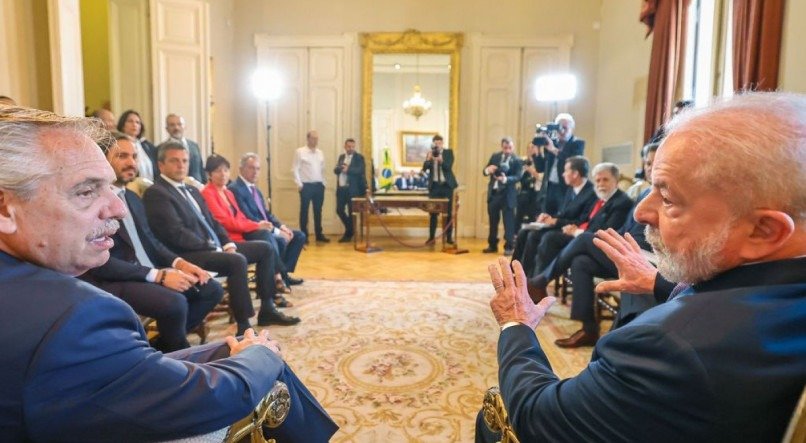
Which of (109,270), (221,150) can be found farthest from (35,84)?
(221,150)

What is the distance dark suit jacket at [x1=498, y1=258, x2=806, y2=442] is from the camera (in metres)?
0.65

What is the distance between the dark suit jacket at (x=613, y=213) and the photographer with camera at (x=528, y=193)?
261 centimetres

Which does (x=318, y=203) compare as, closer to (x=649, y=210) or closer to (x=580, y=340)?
(x=580, y=340)

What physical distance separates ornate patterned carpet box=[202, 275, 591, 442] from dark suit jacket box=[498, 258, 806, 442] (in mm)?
1326

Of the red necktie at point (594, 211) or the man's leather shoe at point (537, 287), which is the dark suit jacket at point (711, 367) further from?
the red necktie at point (594, 211)

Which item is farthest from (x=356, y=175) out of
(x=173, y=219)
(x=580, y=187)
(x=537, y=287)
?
(x=173, y=219)

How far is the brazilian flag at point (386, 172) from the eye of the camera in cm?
761

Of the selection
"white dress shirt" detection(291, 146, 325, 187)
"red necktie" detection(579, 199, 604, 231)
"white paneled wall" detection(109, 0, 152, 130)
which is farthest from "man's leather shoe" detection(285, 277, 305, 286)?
"white dress shirt" detection(291, 146, 325, 187)

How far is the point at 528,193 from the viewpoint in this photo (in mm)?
6125

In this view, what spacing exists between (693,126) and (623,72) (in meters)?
6.33

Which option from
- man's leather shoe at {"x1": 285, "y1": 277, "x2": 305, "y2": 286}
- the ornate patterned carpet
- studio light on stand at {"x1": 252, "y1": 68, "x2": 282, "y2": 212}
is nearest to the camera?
the ornate patterned carpet

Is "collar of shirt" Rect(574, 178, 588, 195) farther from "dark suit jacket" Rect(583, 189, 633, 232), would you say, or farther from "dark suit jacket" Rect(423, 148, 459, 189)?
"dark suit jacket" Rect(423, 148, 459, 189)

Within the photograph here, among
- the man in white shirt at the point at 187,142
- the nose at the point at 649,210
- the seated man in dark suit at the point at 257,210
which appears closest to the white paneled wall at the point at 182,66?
the man in white shirt at the point at 187,142

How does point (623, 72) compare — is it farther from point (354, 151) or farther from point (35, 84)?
point (35, 84)
